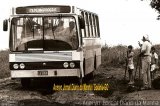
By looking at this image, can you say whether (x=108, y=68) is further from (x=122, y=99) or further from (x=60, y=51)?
(x=122, y=99)

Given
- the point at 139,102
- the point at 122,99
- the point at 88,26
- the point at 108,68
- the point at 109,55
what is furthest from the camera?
the point at 109,55

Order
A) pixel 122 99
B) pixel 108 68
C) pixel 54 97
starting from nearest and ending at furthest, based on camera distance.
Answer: pixel 122 99, pixel 54 97, pixel 108 68

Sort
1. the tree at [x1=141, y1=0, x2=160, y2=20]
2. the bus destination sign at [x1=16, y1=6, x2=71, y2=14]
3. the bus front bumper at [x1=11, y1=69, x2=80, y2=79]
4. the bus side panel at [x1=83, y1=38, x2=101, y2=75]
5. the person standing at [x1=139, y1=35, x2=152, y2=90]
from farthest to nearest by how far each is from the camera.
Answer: the tree at [x1=141, y1=0, x2=160, y2=20] → the bus side panel at [x1=83, y1=38, x2=101, y2=75] → the bus destination sign at [x1=16, y1=6, x2=71, y2=14] → the bus front bumper at [x1=11, y1=69, x2=80, y2=79] → the person standing at [x1=139, y1=35, x2=152, y2=90]

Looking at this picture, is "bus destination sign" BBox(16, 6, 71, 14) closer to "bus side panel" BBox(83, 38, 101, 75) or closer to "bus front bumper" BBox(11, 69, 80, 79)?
"bus side panel" BBox(83, 38, 101, 75)

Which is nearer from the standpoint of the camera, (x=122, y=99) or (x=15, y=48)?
(x=122, y=99)

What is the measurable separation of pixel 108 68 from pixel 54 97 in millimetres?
14307

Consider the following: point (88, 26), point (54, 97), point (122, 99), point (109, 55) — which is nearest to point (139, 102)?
point (122, 99)

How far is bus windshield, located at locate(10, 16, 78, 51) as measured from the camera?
20.6m

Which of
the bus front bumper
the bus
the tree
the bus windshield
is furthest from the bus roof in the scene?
the tree

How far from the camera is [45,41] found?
20562mm

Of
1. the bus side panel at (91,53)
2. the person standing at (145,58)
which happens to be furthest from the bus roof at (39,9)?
the person standing at (145,58)

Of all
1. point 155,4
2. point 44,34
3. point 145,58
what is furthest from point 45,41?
point 155,4

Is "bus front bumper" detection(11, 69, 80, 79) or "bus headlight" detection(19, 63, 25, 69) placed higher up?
"bus headlight" detection(19, 63, 25, 69)

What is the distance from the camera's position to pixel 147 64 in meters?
20.2
